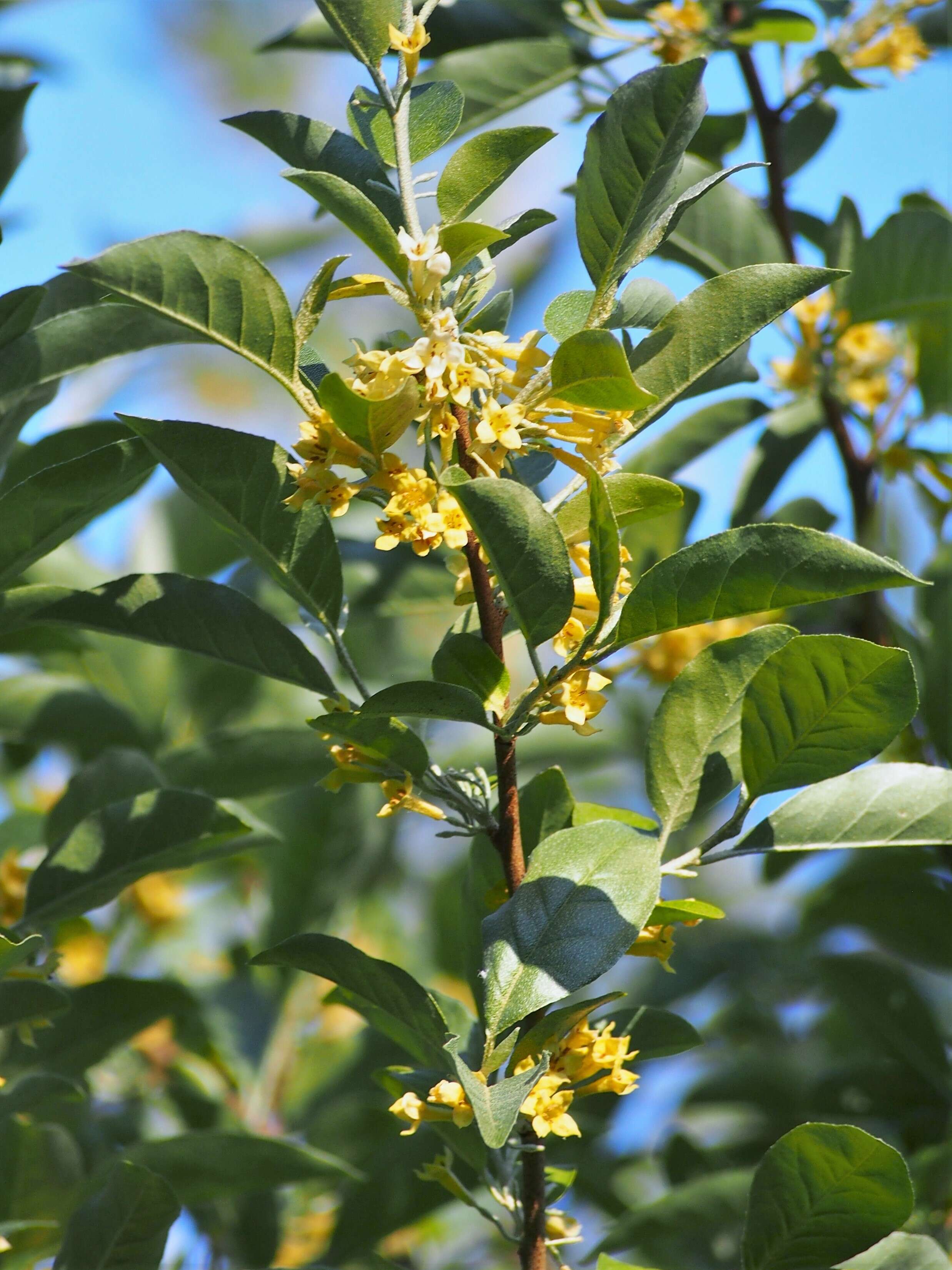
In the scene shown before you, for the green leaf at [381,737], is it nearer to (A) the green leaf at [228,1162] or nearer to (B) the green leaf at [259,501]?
(B) the green leaf at [259,501]

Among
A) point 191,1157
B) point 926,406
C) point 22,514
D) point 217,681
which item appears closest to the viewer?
point 22,514

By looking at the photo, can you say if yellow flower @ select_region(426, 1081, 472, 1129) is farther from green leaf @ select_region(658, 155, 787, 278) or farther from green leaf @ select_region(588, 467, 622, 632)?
green leaf @ select_region(658, 155, 787, 278)

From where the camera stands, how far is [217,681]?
2.07 meters

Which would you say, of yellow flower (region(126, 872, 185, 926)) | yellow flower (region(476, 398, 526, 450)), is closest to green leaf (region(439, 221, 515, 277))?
yellow flower (region(476, 398, 526, 450))

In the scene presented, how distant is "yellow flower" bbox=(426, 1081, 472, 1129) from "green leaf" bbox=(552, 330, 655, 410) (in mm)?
492

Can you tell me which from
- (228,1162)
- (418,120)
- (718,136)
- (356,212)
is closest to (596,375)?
(356,212)

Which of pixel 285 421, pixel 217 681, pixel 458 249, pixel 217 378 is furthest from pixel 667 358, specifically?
pixel 217 378

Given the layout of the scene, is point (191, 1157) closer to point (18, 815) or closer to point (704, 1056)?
point (18, 815)

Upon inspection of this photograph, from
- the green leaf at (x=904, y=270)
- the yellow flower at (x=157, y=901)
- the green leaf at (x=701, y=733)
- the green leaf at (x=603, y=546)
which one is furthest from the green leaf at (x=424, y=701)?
the yellow flower at (x=157, y=901)

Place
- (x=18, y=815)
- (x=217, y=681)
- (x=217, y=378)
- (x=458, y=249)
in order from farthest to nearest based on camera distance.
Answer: (x=217, y=378) → (x=217, y=681) → (x=18, y=815) → (x=458, y=249)

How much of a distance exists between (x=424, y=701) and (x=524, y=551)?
0.13 metres

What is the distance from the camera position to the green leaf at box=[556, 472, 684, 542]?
914 millimetres

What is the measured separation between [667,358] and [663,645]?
3.46 ft

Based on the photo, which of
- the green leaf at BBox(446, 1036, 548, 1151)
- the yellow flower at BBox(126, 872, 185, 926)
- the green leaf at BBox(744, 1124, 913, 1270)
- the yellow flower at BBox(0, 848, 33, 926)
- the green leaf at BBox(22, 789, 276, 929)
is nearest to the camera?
the green leaf at BBox(446, 1036, 548, 1151)
